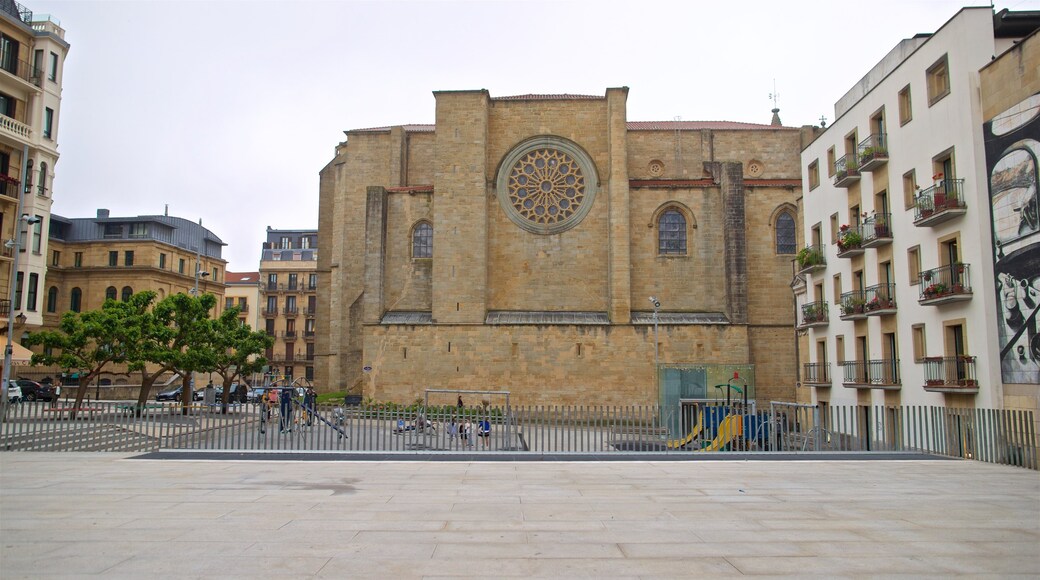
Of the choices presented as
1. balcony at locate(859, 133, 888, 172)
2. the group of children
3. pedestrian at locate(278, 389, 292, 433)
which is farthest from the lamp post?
balcony at locate(859, 133, 888, 172)

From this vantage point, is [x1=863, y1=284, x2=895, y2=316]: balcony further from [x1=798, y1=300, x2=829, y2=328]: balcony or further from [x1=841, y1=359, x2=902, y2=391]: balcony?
[x1=798, y1=300, x2=829, y2=328]: balcony

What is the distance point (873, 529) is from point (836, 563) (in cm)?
182

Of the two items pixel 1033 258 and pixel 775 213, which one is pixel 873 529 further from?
pixel 775 213

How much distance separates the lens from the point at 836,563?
668 centimetres

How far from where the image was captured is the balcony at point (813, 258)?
1001 inches

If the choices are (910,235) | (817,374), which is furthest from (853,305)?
(817,374)

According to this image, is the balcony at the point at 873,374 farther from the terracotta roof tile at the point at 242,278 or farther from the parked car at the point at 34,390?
the terracotta roof tile at the point at 242,278

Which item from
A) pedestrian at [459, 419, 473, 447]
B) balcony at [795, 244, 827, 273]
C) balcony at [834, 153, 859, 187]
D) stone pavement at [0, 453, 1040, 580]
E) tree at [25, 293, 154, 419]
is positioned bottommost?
stone pavement at [0, 453, 1040, 580]

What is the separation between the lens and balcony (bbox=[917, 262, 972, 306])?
17.1 m

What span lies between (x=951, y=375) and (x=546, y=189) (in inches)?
844

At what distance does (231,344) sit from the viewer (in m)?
34.3

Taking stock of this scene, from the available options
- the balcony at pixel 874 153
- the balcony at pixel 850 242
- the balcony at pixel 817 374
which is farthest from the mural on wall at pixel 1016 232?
the balcony at pixel 817 374

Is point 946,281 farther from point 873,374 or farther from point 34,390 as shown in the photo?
point 34,390

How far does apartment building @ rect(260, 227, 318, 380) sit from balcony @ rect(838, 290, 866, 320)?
51184mm
